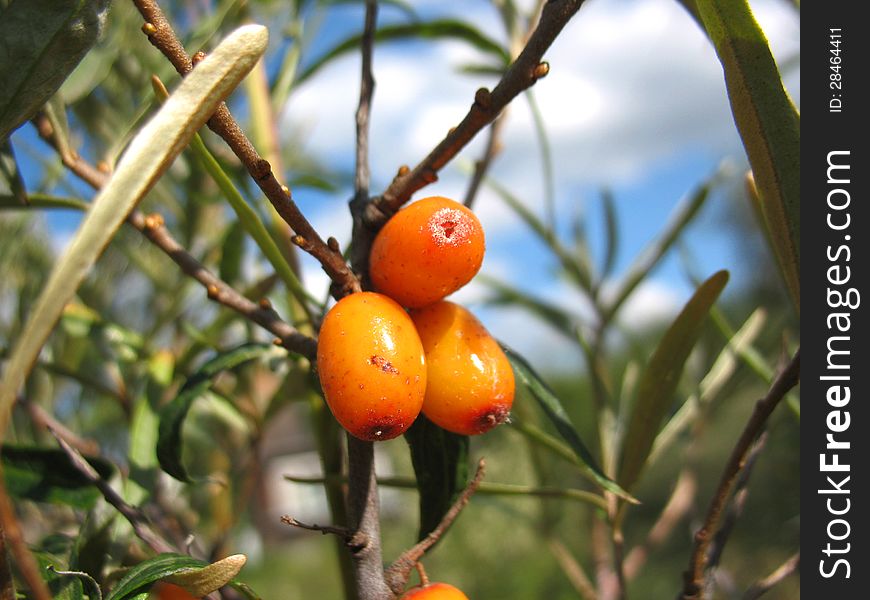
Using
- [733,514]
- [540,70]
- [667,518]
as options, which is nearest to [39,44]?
[540,70]

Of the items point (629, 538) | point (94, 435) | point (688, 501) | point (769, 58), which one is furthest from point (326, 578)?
point (769, 58)

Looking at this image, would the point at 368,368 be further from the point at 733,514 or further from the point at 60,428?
the point at 60,428

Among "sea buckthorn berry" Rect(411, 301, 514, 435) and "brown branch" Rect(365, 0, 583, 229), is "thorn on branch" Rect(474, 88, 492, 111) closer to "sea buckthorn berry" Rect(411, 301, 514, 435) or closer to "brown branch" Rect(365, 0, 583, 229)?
"brown branch" Rect(365, 0, 583, 229)

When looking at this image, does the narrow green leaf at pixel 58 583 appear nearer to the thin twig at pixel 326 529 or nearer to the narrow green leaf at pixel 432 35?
the thin twig at pixel 326 529

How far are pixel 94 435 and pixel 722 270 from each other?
1.04 metres

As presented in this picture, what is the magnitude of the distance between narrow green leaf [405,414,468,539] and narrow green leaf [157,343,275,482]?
13cm

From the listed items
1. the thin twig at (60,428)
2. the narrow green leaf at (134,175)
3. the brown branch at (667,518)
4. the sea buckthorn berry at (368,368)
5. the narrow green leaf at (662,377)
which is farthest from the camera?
the brown branch at (667,518)

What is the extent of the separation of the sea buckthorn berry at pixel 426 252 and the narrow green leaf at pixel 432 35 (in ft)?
1.10

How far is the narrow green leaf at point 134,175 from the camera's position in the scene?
210 millimetres

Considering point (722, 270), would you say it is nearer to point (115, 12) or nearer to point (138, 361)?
point (138, 361)

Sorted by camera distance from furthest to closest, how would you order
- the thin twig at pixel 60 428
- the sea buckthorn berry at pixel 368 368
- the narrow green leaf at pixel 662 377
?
the thin twig at pixel 60 428 < the narrow green leaf at pixel 662 377 < the sea buckthorn berry at pixel 368 368

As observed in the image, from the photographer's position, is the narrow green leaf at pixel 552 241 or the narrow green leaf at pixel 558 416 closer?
the narrow green leaf at pixel 558 416

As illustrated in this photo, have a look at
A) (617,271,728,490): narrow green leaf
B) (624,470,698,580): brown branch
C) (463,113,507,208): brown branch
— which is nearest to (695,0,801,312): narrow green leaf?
(617,271,728,490): narrow green leaf

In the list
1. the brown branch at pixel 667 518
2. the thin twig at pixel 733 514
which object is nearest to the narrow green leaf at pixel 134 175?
the thin twig at pixel 733 514
